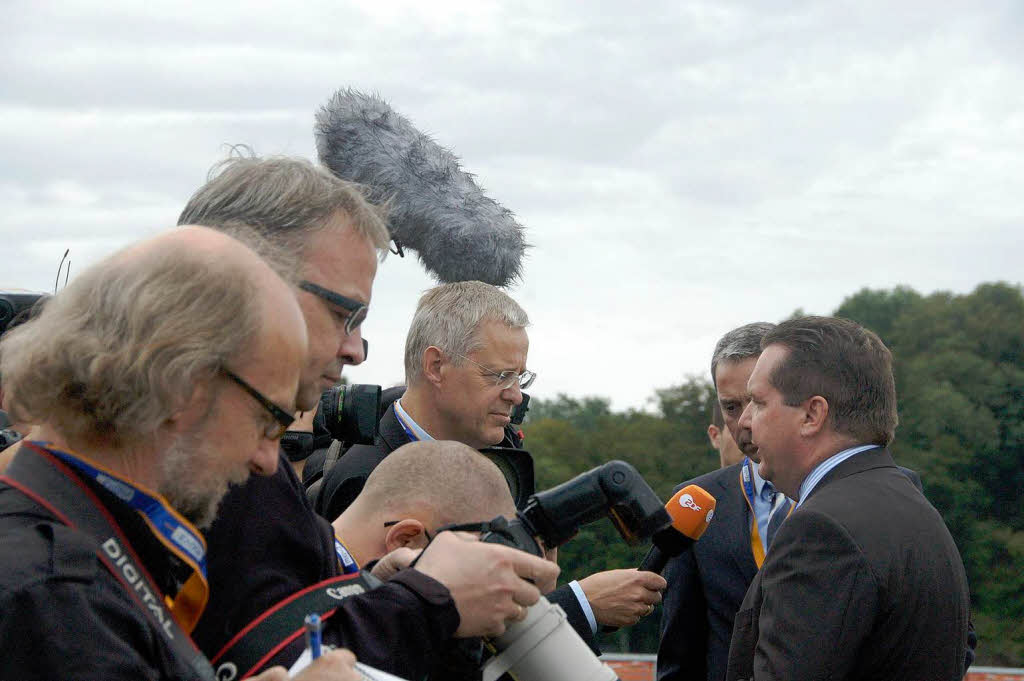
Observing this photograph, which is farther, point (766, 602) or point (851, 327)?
point (851, 327)

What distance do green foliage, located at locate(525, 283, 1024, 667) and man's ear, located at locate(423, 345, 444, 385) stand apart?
3478 cm

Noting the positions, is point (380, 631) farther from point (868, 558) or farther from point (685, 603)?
point (685, 603)

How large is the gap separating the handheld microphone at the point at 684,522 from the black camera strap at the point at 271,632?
1.50 metres

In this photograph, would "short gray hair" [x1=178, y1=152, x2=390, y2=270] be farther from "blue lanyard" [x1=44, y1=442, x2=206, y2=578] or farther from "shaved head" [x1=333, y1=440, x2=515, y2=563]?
"blue lanyard" [x1=44, y1=442, x2=206, y2=578]

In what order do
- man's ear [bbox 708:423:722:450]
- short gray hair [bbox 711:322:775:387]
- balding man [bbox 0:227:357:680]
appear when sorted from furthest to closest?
man's ear [bbox 708:423:722:450] → short gray hair [bbox 711:322:775:387] → balding man [bbox 0:227:357:680]

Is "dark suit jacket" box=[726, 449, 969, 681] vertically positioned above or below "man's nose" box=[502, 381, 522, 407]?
below

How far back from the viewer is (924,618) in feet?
11.6

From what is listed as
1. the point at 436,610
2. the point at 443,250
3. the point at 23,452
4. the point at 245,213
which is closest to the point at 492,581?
the point at 436,610

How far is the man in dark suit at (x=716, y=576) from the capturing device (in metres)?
4.89

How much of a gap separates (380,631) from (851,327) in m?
2.53

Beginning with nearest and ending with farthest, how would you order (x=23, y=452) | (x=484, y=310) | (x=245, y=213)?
1. (x=23, y=452)
2. (x=245, y=213)
3. (x=484, y=310)

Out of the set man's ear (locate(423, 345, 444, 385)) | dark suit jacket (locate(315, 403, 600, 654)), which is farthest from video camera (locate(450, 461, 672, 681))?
man's ear (locate(423, 345, 444, 385))

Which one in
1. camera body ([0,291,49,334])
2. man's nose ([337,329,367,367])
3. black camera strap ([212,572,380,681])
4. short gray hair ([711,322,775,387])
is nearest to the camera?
black camera strap ([212,572,380,681])

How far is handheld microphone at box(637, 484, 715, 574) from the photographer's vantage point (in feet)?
11.7
